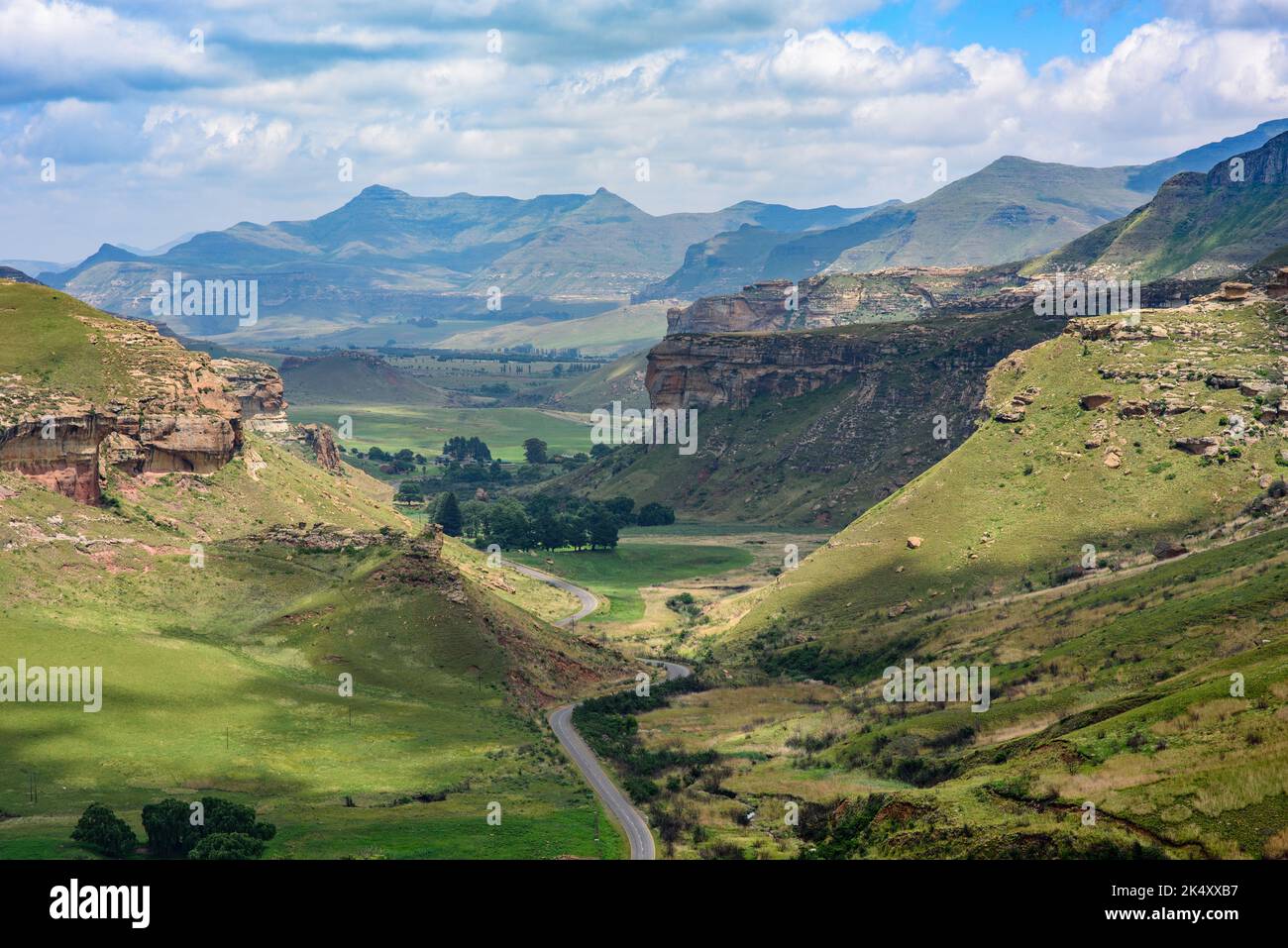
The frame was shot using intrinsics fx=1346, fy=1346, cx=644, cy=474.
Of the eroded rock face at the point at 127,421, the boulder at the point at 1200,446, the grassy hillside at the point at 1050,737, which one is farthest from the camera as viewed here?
the boulder at the point at 1200,446

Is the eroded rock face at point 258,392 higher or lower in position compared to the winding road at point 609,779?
higher

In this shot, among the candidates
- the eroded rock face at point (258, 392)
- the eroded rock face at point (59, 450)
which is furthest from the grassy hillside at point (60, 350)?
the eroded rock face at point (258, 392)

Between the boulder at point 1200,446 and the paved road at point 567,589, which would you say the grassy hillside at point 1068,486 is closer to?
the boulder at point 1200,446

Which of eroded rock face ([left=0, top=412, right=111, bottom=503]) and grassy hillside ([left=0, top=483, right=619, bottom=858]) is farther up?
eroded rock face ([left=0, top=412, right=111, bottom=503])

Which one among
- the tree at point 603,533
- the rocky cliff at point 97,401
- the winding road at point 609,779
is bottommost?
the winding road at point 609,779

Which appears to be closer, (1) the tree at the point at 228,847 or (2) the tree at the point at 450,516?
(1) the tree at the point at 228,847

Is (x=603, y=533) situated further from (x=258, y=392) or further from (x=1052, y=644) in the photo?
(x=1052, y=644)

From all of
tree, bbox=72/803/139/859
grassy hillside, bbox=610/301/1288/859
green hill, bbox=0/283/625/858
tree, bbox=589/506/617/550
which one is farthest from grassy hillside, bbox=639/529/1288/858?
tree, bbox=589/506/617/550

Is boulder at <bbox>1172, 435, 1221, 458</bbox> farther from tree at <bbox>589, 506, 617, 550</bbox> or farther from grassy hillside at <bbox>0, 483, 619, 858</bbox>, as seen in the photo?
tree at <bbox>589, 506, 617, 550</bbox>
